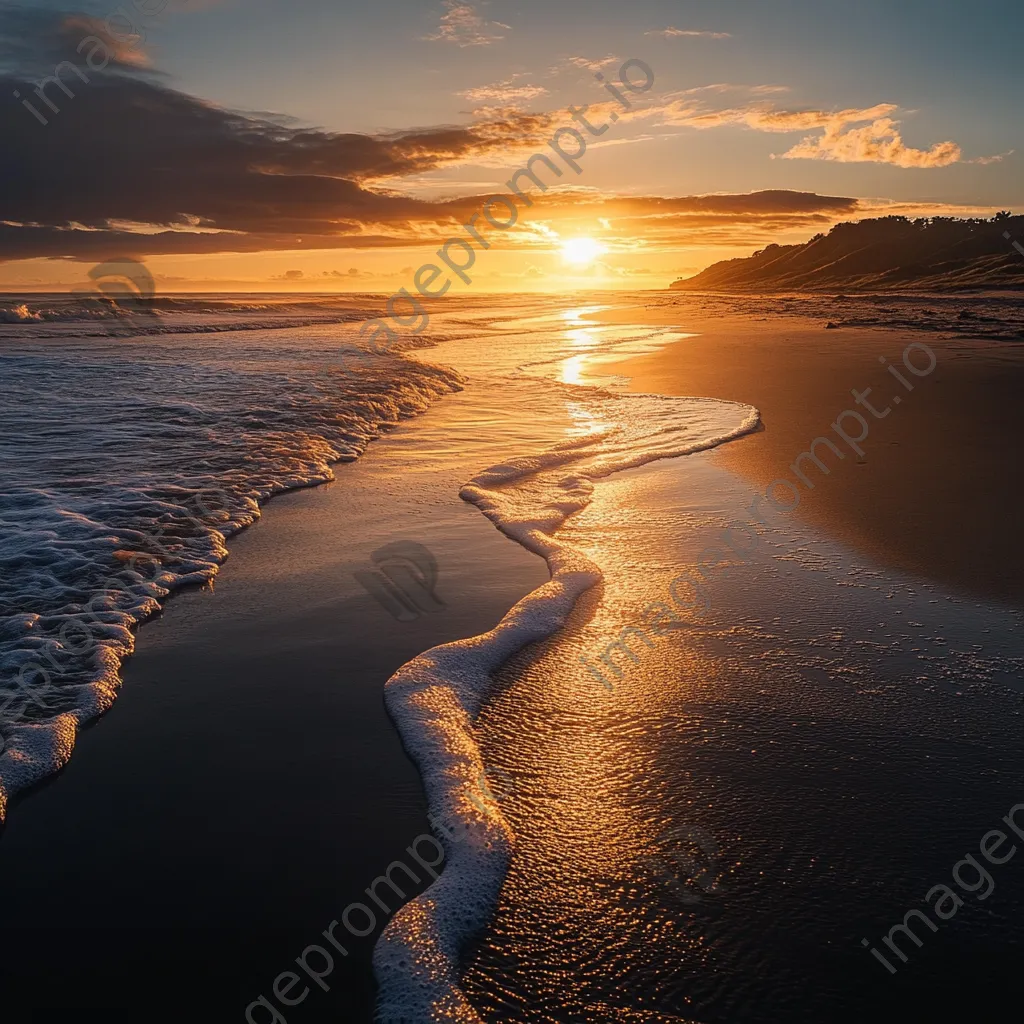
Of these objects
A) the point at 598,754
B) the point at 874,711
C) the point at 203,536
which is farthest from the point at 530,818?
the point at 203,536

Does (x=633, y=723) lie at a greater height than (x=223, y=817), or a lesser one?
greater

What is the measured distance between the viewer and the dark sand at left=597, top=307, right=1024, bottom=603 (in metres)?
6.26

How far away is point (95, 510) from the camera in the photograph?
7375mm

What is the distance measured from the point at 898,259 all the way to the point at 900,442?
244 ft

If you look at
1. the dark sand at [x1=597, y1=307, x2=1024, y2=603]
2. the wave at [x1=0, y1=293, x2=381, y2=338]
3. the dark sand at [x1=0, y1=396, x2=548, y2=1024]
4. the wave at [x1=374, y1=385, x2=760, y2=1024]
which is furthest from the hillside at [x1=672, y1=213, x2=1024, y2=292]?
the dark sand at [x1=0, y1=396, x2=548, y2=1024]

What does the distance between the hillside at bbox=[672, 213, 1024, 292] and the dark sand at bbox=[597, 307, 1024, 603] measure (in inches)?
1516

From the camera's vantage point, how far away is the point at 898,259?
72.8m

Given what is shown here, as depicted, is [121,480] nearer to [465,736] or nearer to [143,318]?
[465,736]

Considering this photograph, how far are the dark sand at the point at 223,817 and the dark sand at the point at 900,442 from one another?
343 centimetres

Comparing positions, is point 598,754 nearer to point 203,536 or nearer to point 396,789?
point 396,789

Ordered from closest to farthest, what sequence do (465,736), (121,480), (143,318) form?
(465,736)
(121,480)
(143,318)

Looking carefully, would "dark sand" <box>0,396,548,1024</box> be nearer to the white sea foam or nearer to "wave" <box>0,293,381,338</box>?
the white sea foam

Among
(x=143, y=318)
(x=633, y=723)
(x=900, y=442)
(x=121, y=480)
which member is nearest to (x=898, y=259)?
(x=143, y=318)

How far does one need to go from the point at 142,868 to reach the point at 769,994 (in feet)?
7.76
